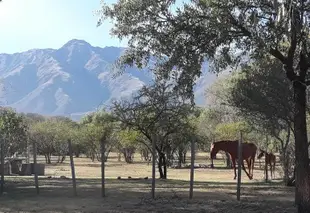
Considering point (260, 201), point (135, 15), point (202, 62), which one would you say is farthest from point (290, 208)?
point (135, 15)

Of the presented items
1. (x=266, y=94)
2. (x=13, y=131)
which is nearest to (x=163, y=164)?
(x=266, y=94)

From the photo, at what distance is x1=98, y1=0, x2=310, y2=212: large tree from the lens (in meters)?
11.0

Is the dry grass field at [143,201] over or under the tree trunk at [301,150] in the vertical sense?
A: under

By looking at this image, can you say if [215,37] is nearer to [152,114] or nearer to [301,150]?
[301,150]

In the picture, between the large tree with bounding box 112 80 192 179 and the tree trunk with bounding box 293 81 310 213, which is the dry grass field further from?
the large tree with bounding box 112 80 192 179

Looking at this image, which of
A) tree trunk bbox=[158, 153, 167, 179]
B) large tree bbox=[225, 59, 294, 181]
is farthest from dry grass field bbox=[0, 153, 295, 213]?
tree trunk bbox=[158, 153, 167, 179]

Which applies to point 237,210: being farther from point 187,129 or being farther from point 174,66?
point 187,129

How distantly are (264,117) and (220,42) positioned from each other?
32.3 feet

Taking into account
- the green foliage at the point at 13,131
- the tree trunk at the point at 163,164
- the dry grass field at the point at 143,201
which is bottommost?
the dry grass field at the point at 143,201

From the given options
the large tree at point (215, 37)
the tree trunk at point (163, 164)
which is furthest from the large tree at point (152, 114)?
the large tree at point (215, 37)

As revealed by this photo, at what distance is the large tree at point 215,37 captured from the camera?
11.0 meters

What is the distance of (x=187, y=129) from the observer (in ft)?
100

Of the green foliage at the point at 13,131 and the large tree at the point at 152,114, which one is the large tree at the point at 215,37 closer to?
the large tree at the point at 152,114

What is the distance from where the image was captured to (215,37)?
11.8 metres
